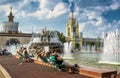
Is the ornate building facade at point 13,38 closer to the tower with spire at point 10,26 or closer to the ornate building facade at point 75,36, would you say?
the tower with spire at point 10,26

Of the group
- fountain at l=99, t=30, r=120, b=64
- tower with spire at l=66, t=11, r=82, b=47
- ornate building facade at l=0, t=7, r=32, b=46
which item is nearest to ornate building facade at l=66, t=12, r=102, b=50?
tower with spire at l=66, t=11, r=82, b=47

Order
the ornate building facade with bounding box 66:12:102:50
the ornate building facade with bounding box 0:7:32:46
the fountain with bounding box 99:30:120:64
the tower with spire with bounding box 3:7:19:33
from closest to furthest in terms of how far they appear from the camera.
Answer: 1. the fountain with bounding box 99:30:120:64
2. the ornate building facade with bounding box 0:7:32:46
3. the tower with spire with bounding box 3:7:19:33
4. the ornate building facade with bounding box 66:12:102:50

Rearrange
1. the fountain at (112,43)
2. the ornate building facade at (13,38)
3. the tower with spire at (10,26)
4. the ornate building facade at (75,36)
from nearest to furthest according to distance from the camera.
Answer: the fountain at (112,43) < the ornate building facade at (13,38) < the tower with spire at (10,26) < the ornate building facade at (75,36)

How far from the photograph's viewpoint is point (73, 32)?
108 metres

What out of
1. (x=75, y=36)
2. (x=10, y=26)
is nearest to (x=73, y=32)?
(x=75, y=36)

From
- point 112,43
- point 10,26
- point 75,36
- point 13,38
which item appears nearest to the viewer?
point 112,43

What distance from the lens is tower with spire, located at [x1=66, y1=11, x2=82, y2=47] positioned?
103 metres

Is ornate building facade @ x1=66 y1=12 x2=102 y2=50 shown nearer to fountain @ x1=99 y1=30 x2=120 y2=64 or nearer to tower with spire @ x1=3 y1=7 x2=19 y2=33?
tower with spire @ x1=3 y1=7 x2=19 y2=33

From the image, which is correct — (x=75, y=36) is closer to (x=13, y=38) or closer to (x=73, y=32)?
(x=73, y=32)

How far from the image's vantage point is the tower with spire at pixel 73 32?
4074 inches

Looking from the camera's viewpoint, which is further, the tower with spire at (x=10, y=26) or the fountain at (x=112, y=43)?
the tower with spire at (x=10, y=26)

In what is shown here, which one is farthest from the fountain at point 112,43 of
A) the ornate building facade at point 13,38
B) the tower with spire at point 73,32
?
the tower with spire at point 73,32

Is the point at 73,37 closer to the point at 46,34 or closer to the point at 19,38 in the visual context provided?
the point at 19,38

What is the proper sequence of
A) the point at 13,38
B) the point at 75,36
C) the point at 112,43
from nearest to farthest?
the point at 112,43
the point at 13,38
the point at 75,36
